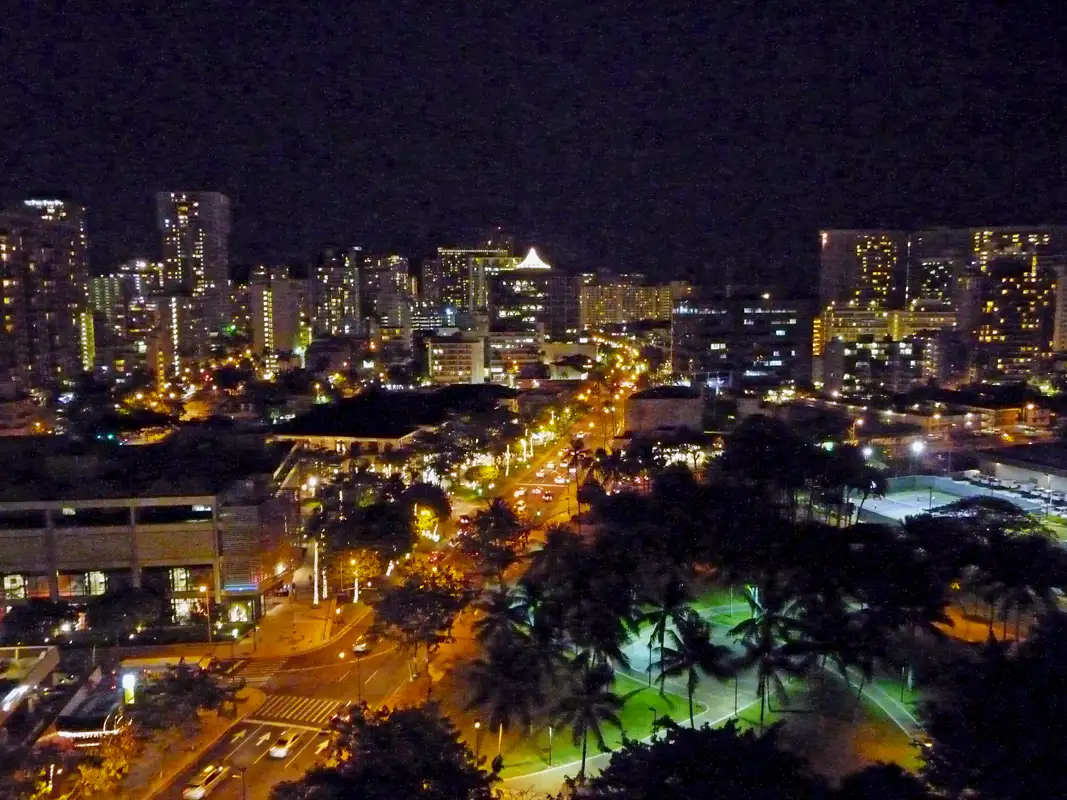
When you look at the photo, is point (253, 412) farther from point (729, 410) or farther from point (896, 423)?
point (896, 423)

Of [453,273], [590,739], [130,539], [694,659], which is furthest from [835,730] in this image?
[453,273]

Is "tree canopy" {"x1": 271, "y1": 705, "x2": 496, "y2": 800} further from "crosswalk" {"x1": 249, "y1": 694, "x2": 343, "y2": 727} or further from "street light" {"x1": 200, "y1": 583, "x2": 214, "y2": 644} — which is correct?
"street light" {"x1": 200, "y1": 583, "x2": 214, "y2": 644}

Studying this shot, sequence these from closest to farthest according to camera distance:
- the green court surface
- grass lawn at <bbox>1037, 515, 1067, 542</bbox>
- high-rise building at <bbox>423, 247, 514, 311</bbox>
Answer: grass lawn at <bbox>1037, 515, 1067, 542</bbox> < the green court surface < high-rise building at <bbox>423, 247, 514, 311</bbox>

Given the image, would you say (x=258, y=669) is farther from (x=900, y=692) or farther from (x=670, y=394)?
(x=670, y=394)

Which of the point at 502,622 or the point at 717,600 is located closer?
the point at 502,622

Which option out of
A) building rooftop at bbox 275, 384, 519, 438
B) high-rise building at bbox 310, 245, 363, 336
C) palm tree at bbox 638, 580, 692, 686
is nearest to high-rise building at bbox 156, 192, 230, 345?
high-rise building at bbox 310, 245, 363, 336

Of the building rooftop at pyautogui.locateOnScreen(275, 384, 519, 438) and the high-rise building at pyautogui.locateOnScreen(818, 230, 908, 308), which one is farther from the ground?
the high-rise building at pyautogui.locateOnScreen(818, 230, 908, 308)

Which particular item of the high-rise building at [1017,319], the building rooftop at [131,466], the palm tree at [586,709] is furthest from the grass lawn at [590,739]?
the high-rise building at [1017,319]
